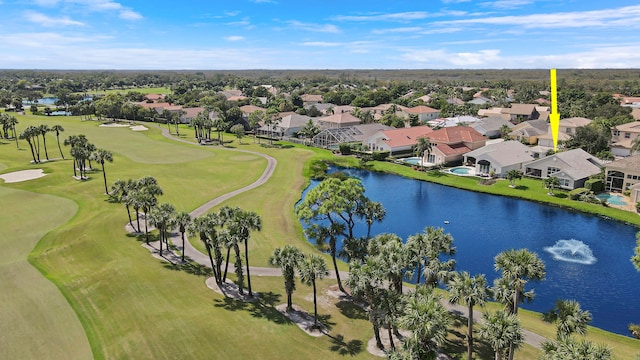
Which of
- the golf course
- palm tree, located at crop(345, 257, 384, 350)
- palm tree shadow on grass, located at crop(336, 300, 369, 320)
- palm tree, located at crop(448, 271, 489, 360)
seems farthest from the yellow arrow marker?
palm tree, located at crop(345, 257, 384, 350)

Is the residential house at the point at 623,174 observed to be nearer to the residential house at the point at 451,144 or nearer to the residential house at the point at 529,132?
the residential house at the point at 451,144

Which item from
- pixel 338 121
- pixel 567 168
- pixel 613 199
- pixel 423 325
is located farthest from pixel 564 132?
pixel 423 325

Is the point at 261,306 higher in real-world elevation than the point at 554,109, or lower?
lower

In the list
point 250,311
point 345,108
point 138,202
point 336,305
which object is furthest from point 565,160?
point 345,108

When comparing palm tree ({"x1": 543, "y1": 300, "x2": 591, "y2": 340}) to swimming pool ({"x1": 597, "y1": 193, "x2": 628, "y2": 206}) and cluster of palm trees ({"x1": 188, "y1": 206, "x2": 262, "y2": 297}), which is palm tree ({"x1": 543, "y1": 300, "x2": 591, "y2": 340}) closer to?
cluster of palm trees ({"x1": 188, "y1": 206, "x2": 262, "y2": 297})

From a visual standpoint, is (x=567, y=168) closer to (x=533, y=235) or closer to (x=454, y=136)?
(x=533, y=235)

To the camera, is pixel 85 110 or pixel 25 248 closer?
pixel 25 248

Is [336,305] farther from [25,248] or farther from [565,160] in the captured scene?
[565,160]
